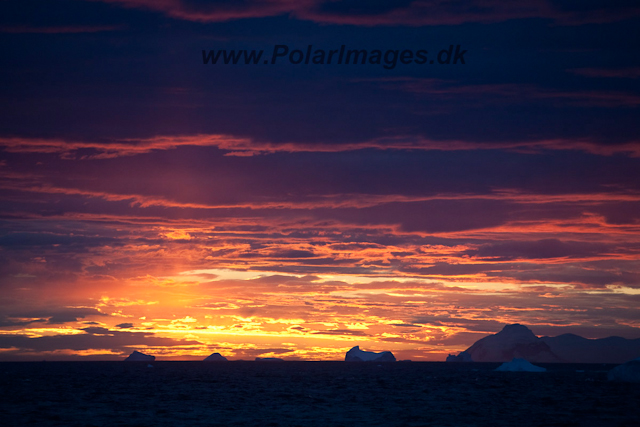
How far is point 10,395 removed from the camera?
304 feet

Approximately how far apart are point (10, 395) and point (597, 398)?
298 ft

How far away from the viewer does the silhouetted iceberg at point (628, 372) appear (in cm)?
11974

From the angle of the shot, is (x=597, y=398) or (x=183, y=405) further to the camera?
(x=597, y=398)

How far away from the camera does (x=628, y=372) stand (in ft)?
402

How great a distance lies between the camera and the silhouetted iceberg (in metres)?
120

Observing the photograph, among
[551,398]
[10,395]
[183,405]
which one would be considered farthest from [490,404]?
[10,395]

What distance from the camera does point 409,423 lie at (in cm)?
5544

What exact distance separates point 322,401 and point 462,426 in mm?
29314

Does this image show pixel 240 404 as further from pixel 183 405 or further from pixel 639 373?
pixel 639 373

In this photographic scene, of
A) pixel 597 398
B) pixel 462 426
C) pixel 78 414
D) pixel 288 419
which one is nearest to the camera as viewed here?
pixel 462 426

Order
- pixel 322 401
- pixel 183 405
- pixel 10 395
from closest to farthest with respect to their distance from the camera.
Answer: pixel 183 405
pixel 322 401
pixel 10 395

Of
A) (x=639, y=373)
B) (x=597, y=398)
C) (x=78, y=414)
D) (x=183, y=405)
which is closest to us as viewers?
(x=78, y=414)

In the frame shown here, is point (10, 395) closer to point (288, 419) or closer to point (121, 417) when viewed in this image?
point (121, 417)

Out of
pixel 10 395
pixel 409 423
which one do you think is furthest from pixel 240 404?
pixel 10 395
